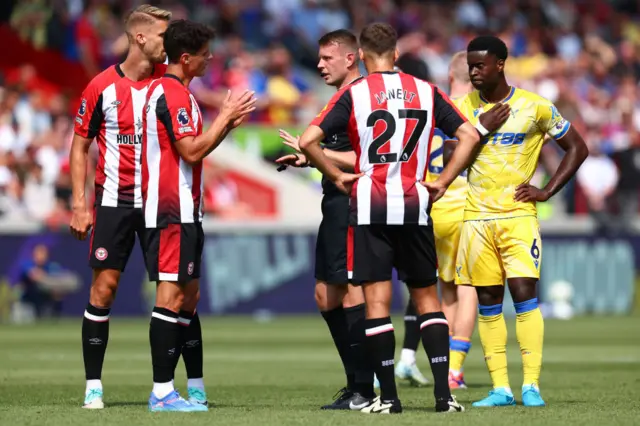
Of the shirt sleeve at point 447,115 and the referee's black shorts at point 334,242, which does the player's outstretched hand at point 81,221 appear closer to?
the referee's black shorts at point 334,242

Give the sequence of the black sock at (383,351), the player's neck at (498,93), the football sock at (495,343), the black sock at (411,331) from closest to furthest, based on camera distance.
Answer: the black sock at (383,351) < the football sock at (495,343) < the player's neck at (498,93) < the black sock at (411,331)

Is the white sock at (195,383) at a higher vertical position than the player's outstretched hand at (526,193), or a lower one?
lower

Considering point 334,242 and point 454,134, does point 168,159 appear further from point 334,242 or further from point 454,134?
point 454,134

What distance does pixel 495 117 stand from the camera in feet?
28.3

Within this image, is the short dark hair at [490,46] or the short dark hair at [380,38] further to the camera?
the short dark hair at [490,46]

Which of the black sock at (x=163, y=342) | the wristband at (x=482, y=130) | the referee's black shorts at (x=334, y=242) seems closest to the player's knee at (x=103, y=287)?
the black sock at (x=163, y=342)

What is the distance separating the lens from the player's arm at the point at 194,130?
8.14m

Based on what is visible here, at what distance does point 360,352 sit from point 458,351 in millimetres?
1628

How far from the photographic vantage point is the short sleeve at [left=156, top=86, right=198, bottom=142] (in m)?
8.17

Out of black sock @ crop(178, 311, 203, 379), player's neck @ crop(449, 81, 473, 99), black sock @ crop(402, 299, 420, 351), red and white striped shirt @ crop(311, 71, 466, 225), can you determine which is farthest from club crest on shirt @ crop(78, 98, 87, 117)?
black sock @ crop(402, 299, 420, 351)

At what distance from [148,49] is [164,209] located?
1.08 meters

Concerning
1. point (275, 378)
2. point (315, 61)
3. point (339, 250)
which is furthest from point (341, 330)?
point (315, 61)

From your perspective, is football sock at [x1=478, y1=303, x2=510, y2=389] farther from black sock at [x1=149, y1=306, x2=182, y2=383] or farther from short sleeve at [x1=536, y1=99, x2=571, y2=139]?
black sock at [x1=149, y1=306, x2=182, y2=383]

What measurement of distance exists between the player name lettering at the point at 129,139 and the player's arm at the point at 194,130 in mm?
320
